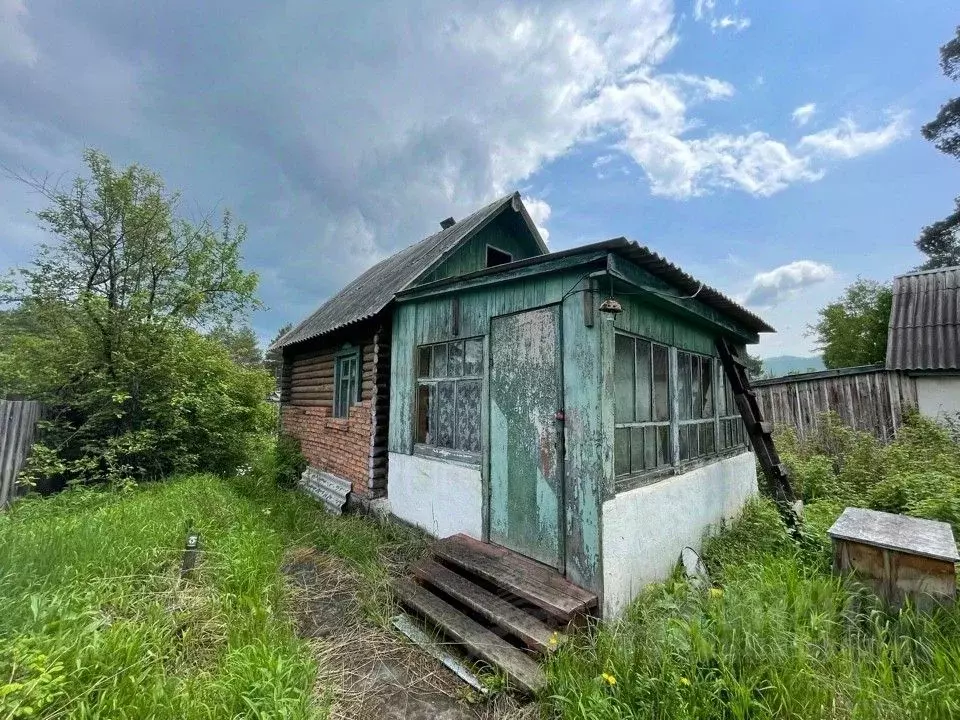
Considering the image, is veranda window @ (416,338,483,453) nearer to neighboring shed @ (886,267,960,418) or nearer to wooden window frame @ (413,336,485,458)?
wooden window frame @ (413,336,485,458)

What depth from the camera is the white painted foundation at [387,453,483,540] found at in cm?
462

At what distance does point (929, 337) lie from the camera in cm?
952

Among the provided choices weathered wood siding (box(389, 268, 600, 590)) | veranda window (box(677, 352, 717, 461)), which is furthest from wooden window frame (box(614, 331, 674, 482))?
weathered wood siding (box(389, 268, 600, 590))

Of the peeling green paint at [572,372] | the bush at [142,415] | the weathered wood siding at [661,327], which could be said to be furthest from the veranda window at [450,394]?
the bush at [142,415]

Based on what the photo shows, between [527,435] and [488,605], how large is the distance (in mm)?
1538

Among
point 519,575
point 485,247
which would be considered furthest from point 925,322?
point 519,575

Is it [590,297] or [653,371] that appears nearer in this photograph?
[590,297]

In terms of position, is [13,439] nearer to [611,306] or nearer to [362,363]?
[362,363]

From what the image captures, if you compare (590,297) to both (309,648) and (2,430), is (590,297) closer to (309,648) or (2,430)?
(309,648)

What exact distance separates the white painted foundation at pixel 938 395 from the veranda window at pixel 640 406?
8.29 m

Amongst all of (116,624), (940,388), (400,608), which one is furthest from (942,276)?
(116,624)

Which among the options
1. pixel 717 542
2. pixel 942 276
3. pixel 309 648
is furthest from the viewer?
pixel 942 276

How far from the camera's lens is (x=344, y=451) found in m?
7.14

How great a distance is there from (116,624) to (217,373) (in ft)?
22.6
